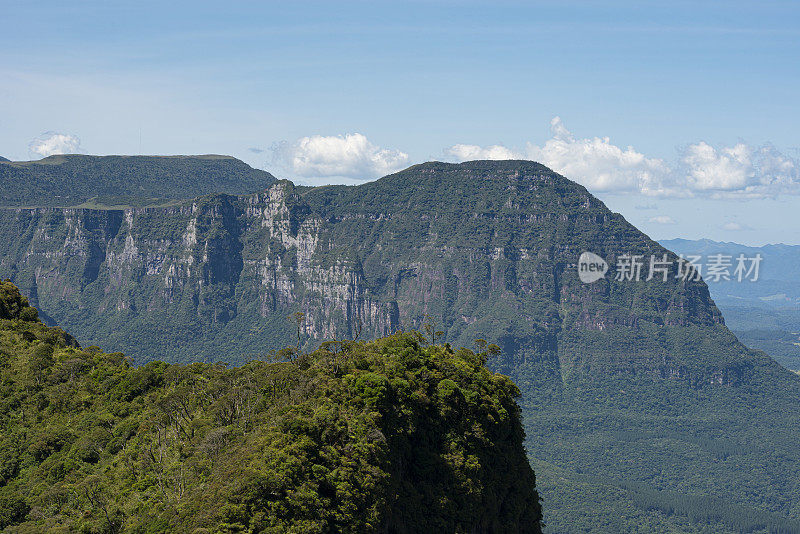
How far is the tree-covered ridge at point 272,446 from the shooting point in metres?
47.4

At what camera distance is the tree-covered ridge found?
4738 cm

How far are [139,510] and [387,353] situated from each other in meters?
25.3

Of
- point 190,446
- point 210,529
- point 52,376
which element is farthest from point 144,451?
point 52,376

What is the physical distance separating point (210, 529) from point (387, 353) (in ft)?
92.8

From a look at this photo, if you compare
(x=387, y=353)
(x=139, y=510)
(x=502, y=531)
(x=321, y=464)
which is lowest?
(x=502, y=531)

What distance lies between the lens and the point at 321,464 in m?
49.6

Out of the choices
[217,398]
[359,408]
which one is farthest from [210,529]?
[217,398]

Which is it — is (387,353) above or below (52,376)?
above

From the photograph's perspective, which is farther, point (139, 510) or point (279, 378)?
point (279, 378)

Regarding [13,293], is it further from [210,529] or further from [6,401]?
[210,529]

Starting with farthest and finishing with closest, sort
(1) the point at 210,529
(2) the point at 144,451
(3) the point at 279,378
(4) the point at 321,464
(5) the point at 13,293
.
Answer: (5) the point at 13,293
(3) the point at 279,378
(2) the point at 144,451
(4) the point at 321,464
(1) the point at 210,529

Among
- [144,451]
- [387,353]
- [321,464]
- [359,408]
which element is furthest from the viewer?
[387,353]

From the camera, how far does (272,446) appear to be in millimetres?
48938

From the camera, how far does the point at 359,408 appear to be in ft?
182
